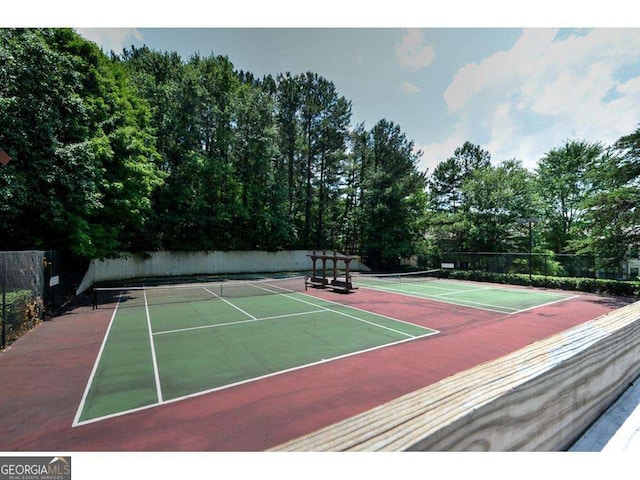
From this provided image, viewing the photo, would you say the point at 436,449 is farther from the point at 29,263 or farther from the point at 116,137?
the point at 116,137

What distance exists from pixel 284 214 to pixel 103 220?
19.1 meters

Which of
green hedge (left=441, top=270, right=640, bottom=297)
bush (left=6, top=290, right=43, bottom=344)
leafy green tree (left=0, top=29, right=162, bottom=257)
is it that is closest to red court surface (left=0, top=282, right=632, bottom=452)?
bush (left=6, top=290, right=43, bottom=344)

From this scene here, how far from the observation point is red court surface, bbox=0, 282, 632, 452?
4.38 m

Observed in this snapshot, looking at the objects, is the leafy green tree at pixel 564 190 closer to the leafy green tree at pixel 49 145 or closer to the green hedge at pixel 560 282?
the green hedge at pixel 560 282

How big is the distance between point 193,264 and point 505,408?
3058 centimetres

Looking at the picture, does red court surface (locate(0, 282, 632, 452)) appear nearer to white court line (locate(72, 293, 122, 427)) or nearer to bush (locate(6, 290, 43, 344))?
white court line (locate(72, 293, 122, 427))

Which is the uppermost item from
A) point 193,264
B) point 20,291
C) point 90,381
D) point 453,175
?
point 453,175

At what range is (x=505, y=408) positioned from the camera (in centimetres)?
165

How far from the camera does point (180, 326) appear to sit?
1031 cm

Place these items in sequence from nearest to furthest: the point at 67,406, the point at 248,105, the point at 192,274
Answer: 1. the point at 67,406
2. the point at 192,274
3. the point at 248,105

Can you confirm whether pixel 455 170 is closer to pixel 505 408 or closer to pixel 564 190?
pixel 564 190

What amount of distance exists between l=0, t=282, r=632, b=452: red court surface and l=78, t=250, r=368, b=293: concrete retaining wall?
12654 mm

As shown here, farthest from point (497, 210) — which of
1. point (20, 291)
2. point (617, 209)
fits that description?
point (20, 291)
